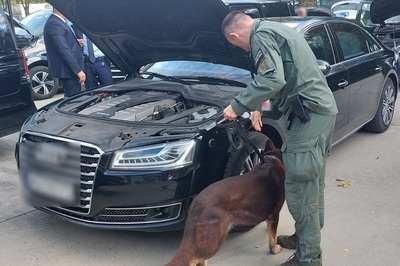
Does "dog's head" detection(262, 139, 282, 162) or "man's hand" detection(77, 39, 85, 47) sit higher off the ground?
"dog's head" detection(262, 139, 282, 162)

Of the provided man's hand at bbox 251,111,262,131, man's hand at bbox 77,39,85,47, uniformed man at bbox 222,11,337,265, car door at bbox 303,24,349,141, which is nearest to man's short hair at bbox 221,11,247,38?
uniformed man at bbox 222,11,337,265

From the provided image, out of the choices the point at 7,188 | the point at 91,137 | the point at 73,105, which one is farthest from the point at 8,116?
the point at 91,137

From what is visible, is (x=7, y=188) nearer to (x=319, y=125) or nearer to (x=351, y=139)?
(x=319, y=125)

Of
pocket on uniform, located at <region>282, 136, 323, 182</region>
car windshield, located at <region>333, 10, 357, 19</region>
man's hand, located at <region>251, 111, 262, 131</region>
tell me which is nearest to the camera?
pocket on uniform, located at <region>282, 136, 323, 182</region>

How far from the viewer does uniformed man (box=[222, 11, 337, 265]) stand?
2.74 m

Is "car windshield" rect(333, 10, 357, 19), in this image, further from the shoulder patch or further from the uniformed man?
the shoulder patch

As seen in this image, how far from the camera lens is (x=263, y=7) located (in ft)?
24.5

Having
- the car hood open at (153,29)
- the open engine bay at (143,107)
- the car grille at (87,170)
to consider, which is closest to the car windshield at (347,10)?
the car hood open at (153,29)

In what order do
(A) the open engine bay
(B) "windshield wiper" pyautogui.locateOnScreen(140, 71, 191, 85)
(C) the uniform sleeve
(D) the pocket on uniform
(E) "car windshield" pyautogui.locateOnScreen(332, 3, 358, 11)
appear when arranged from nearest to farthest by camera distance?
(C) the uniform sleeve
(D) the pocket on uniform
(A) the open engine bay
(B) "windshield wiper" pyautogui.locateOnScreen(140, 71, 191, 85)
(E) "car windshield" pyautogui.locateOnScreen(332, 3, 358, 11)

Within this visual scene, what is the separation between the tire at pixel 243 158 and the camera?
11.1ft

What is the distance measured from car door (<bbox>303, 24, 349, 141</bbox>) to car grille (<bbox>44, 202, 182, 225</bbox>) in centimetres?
221

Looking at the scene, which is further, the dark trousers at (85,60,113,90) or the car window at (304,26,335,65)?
the dark trousers at (85,60,113,90)

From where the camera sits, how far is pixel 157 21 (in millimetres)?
4156

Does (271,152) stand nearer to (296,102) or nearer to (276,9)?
(296,102)
